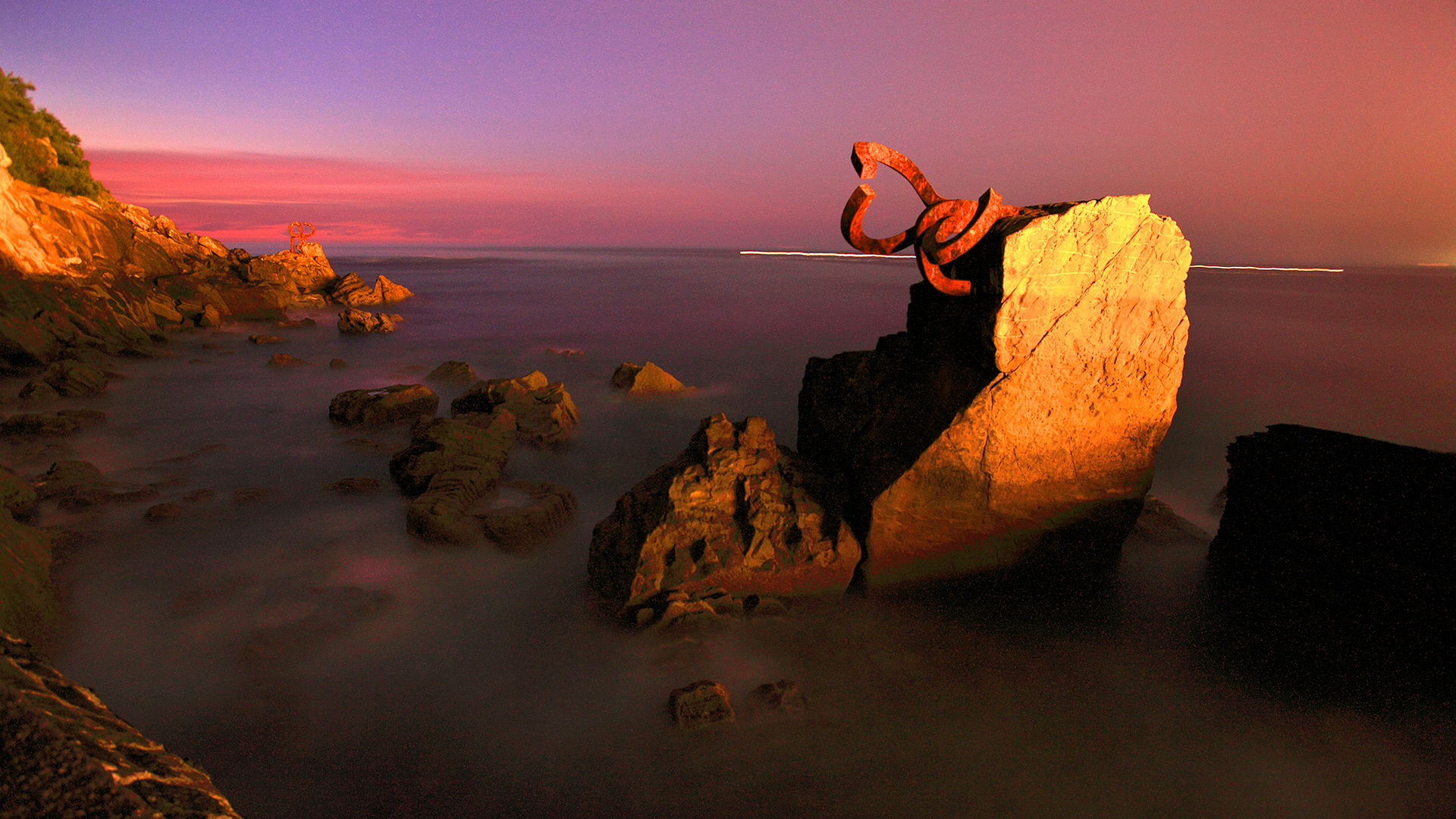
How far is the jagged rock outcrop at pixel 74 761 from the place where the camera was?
1.12m

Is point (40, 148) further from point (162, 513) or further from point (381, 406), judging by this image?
point (162, 513)

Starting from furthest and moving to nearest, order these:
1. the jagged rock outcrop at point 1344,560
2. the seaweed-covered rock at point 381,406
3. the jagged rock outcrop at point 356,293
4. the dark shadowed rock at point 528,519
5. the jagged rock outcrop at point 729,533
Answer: the jagged rock outcrop at point 356,293, the seaweed-covered rock at point 381,406, the dark shadowed rock at point 528,519, the jagged rock outcrop at point 729,533, the jagged rock outcrop at point 1344,560

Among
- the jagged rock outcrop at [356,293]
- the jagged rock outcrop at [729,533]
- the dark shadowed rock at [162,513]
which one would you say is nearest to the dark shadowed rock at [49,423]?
the dark shadowed rock at [162,513]

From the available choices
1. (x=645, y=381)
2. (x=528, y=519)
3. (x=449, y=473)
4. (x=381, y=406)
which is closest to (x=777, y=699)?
(x=528, y=519)

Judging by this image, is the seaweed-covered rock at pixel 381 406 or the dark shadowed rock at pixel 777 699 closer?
the dark shadowed rock at pixel 777 699

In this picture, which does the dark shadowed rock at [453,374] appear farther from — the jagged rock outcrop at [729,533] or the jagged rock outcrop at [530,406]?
the jagged rock outcrop at [729,533]

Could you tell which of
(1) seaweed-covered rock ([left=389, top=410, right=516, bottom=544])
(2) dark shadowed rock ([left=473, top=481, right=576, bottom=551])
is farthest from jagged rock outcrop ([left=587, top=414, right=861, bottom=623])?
(1) seaweed-covered rock ([left=389, top=410, right=516, bottom=544])

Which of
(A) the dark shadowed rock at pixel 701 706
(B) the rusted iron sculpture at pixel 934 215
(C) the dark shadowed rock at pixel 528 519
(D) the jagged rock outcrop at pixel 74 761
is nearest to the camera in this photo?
(D) the jagged rock outcrop at pixel 74 761

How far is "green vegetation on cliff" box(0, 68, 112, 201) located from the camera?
1491 cm

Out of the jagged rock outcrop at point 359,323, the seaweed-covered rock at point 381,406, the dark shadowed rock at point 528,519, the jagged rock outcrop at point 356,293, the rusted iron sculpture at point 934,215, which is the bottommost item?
the dark shadowed rock at point 528,519

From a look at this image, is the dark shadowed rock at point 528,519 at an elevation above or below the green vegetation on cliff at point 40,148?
below

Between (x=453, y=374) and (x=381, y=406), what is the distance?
281cm

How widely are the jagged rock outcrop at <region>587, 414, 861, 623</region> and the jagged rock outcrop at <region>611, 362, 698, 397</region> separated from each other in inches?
232

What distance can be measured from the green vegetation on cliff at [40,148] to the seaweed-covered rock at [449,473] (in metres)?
15.5
